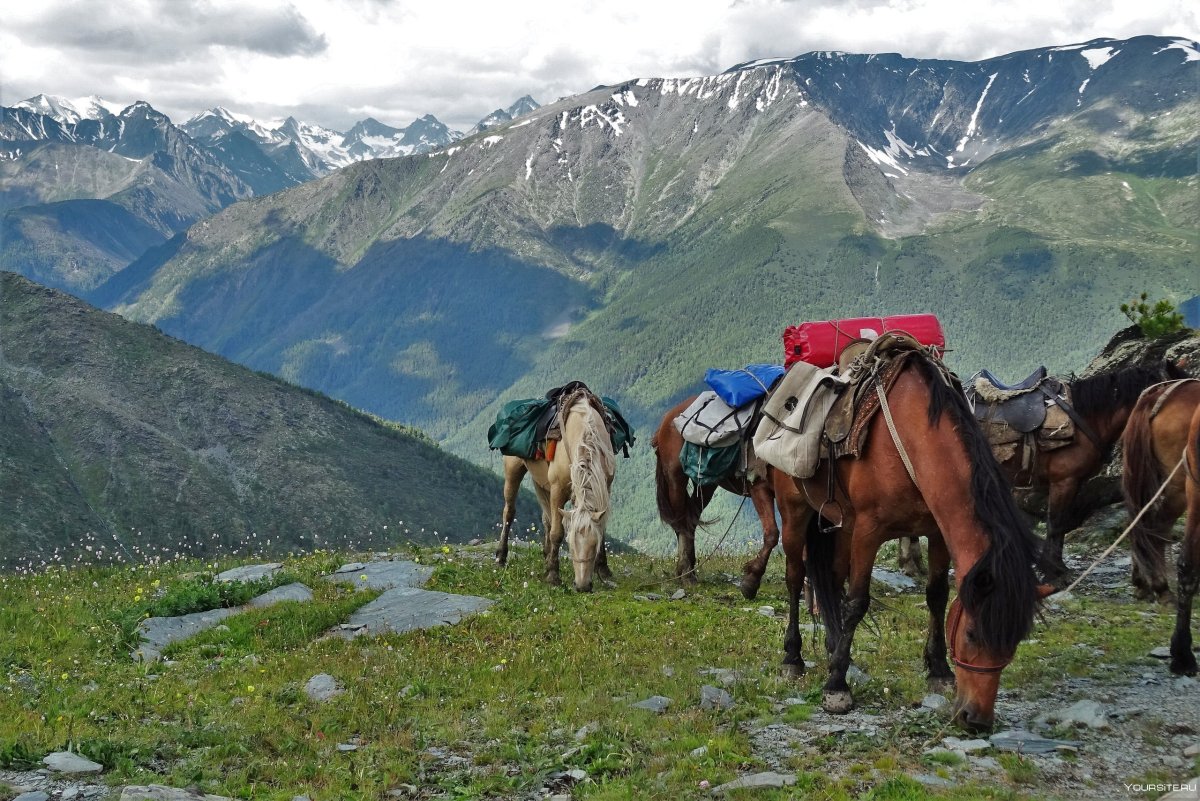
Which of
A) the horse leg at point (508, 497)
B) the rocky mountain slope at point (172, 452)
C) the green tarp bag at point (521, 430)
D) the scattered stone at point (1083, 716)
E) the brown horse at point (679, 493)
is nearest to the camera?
the scattered stone at point (1083, 716)

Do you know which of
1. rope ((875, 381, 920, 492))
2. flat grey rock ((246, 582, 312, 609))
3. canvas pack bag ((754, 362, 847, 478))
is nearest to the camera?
rope ((875, 381, 920, 492))

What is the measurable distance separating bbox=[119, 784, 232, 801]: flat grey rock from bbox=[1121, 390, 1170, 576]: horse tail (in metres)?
11.9

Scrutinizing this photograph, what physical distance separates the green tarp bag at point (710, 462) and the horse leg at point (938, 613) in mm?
6116

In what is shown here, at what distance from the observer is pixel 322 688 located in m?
10.3

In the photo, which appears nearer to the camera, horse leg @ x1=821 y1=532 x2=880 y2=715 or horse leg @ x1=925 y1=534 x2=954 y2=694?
horse leg @ x1=821 y1=532 x2=880 y2=715

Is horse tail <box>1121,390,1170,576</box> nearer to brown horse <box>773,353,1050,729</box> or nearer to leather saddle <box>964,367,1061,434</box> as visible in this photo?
leather saddle <box>964,367,1061,434</box>

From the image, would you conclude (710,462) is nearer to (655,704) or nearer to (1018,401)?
(1018,401)

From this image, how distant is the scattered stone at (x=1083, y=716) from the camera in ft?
26.9

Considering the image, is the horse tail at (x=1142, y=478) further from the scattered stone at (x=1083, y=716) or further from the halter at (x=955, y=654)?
the halter at (x=955, y=654)

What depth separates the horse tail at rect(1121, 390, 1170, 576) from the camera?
42.7 ft

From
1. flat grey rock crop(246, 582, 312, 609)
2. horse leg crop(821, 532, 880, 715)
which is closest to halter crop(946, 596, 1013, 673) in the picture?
horse leg crop(821, 532, 880, 715)

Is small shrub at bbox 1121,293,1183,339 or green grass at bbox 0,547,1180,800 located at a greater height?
small shrub at bbox 1121,293,1183,339

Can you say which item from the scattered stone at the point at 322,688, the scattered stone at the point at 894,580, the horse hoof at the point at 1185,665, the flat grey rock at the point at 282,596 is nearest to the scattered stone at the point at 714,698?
the scattered stone at the point at 322,688

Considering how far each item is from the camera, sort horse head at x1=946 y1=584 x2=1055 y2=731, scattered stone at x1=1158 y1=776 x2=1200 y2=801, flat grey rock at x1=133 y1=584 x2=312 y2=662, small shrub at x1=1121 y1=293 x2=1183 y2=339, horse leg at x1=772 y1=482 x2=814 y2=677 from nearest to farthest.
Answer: scattered stone at x1=1158 y1=776 x2=1200 y2=801
horse head at x1=946 y1=584 x2=1055 y2=731
horse leg at x1=772 y1=482 x2=814 y2=677
flat grey rock at x1=133 y1=584 x2=312 y2=662
small shrub at x1=1121 y1=293 x2=1183 y2=339
